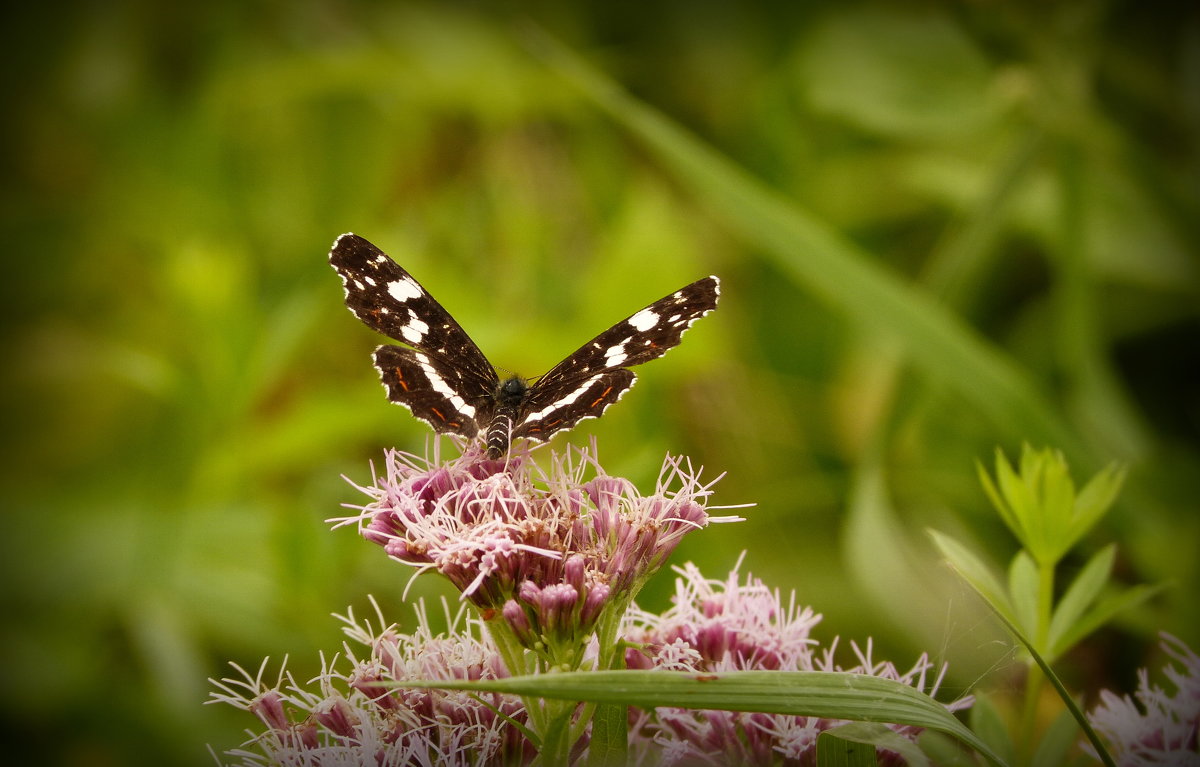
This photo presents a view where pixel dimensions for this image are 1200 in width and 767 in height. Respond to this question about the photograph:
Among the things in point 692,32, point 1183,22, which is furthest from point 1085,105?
point 692,32

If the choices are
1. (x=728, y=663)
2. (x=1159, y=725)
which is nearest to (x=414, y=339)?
(x=728, y=663)

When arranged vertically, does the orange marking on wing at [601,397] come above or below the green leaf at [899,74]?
below

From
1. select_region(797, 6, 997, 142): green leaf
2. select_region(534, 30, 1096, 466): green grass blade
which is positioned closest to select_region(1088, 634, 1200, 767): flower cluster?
select_region(534, 30, 1096, 466): green grass blade

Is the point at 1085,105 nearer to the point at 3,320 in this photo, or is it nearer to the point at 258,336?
the point at 258,336

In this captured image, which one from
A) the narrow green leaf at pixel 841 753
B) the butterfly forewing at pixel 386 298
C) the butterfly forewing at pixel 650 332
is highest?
the butterfly forewing at pixel 386 298

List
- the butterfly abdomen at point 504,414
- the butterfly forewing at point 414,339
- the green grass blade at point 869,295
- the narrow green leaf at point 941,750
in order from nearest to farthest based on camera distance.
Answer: the narrow green leaf at point 941,750 → the butterfly abdomen at point 504,414 → the butterfly forewing at point 414,339 → the green grass blade at point 869,295

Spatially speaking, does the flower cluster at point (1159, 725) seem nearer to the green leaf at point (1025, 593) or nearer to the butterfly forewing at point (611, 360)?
the green leaf at point (1025, 593)

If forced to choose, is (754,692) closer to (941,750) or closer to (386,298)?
(941,750)

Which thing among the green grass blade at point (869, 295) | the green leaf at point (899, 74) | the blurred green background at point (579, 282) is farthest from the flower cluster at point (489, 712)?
the green leaf at point (899, 74)
